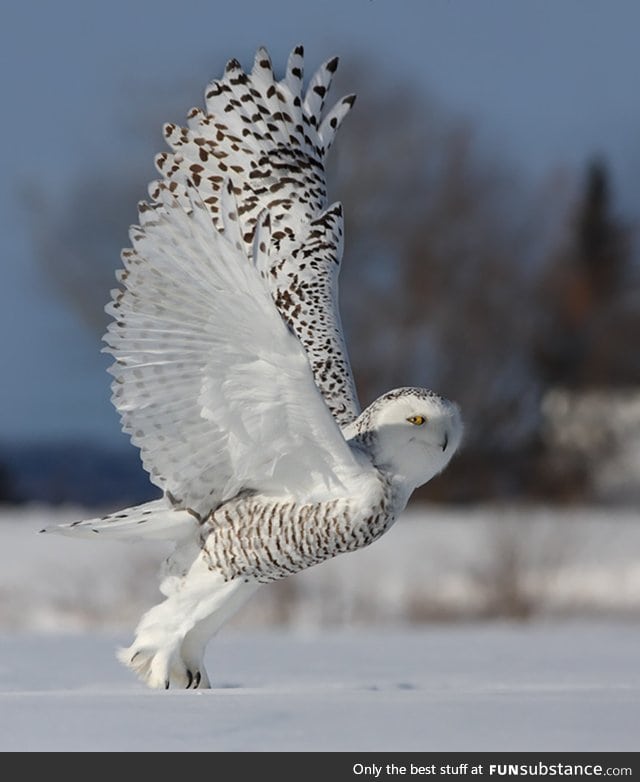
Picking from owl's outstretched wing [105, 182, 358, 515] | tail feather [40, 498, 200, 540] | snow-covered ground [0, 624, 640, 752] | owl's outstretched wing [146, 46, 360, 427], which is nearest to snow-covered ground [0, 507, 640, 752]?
snow-covered ground [0, 624, 640, 752]

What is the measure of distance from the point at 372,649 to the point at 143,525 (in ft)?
9.29

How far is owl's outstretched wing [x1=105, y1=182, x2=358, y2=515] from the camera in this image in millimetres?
4484

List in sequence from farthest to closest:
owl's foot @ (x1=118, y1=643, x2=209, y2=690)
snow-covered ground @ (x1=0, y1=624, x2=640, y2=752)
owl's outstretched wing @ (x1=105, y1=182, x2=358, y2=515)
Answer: owl's foot @ (x1=118, y1=643, x2=209, y2=690) → owl's outstretched wing @ (x1=105, y1=182, x2=358, y2=515) → snow-covered ground @ (x1=0, y1=624, x2=640, y2=752)

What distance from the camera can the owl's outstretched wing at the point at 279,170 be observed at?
233 inches

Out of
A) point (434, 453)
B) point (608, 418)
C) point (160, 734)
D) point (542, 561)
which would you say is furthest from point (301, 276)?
point (608, 418)

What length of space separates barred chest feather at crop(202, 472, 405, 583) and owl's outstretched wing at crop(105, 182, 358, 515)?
64 millimetres

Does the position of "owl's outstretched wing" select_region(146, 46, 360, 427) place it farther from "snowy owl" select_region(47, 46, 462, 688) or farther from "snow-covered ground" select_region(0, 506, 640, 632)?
"snow-covered ground" select_region(0, 506, 640, 632)

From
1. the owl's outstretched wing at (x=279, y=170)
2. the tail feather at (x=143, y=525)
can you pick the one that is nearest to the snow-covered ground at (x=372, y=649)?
the tail feather at (x=143, y=525)

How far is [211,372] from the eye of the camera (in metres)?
4.68

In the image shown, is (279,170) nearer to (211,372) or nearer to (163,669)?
(211,372)

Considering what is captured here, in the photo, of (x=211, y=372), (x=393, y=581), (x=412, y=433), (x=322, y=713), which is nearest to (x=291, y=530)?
(x=412, y=433)

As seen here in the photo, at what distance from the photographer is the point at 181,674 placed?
16.7 ft

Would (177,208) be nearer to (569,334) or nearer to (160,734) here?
(160,734)

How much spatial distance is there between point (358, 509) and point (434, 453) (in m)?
0.29
